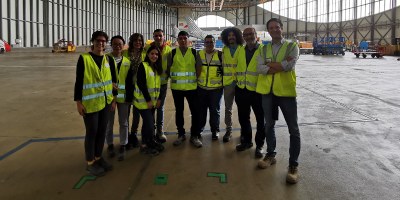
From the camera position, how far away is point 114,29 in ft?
147

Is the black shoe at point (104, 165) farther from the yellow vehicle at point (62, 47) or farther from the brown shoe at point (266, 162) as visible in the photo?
the yellow vehicle at point (62, 47)

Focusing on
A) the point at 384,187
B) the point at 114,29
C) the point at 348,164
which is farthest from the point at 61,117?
the point at 114,29

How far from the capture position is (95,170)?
11.2 feet

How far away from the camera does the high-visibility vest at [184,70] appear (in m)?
4.39

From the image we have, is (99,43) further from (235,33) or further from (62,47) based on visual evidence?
(62,47)

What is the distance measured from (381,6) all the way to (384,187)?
42.9m

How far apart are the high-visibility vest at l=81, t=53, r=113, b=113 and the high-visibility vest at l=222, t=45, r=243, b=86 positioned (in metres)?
1.69

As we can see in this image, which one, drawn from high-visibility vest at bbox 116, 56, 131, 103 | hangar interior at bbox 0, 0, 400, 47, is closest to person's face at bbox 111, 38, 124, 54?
high-visibility vest at bbox 116, 56, 131, 103

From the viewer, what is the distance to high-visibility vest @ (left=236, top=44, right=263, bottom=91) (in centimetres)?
396

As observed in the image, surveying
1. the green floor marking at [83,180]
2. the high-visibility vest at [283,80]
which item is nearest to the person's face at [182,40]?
the high-visibility vest at [283,80]

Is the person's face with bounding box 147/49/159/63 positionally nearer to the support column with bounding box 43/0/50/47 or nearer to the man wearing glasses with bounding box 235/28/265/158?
the man wearing glasses with bounding box 235/28/265/158

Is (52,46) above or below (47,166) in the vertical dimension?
above

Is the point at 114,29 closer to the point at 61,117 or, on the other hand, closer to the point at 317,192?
the point at 61,117

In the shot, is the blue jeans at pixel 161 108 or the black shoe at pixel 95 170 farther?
the blue jeans at pixel 161 108
